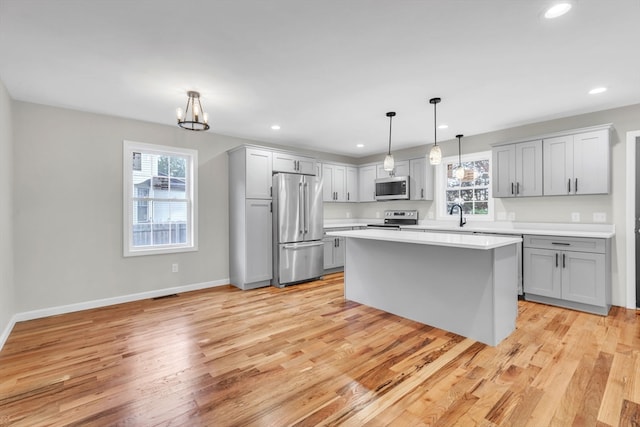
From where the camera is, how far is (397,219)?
5996 millimetres

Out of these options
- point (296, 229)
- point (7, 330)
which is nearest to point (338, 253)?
point (296, 229)

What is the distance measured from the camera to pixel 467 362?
2.39 m

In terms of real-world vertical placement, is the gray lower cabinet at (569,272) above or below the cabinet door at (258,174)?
below

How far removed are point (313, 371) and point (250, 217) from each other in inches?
112

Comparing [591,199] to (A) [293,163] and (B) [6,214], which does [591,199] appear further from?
(B) [6,214]

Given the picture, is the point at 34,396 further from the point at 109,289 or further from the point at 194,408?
the point at 109,289

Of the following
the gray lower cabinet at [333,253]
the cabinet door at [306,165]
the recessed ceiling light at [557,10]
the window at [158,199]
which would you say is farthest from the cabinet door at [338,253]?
the recessed ceiling light at [557,10]

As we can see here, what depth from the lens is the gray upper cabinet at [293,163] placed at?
501cm

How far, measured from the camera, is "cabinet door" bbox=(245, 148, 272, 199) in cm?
467

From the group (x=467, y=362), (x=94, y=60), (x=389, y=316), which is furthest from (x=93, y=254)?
(x=467, y=362)

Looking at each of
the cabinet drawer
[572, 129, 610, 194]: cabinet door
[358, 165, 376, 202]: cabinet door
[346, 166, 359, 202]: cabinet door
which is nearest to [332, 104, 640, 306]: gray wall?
[572, 129, 610, 194]: cabinet door

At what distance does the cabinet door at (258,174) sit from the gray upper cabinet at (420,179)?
105 inches

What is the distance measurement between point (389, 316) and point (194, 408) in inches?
86.8

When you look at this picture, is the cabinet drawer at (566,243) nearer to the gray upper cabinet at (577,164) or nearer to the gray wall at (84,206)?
the gray wall at (84,206)
